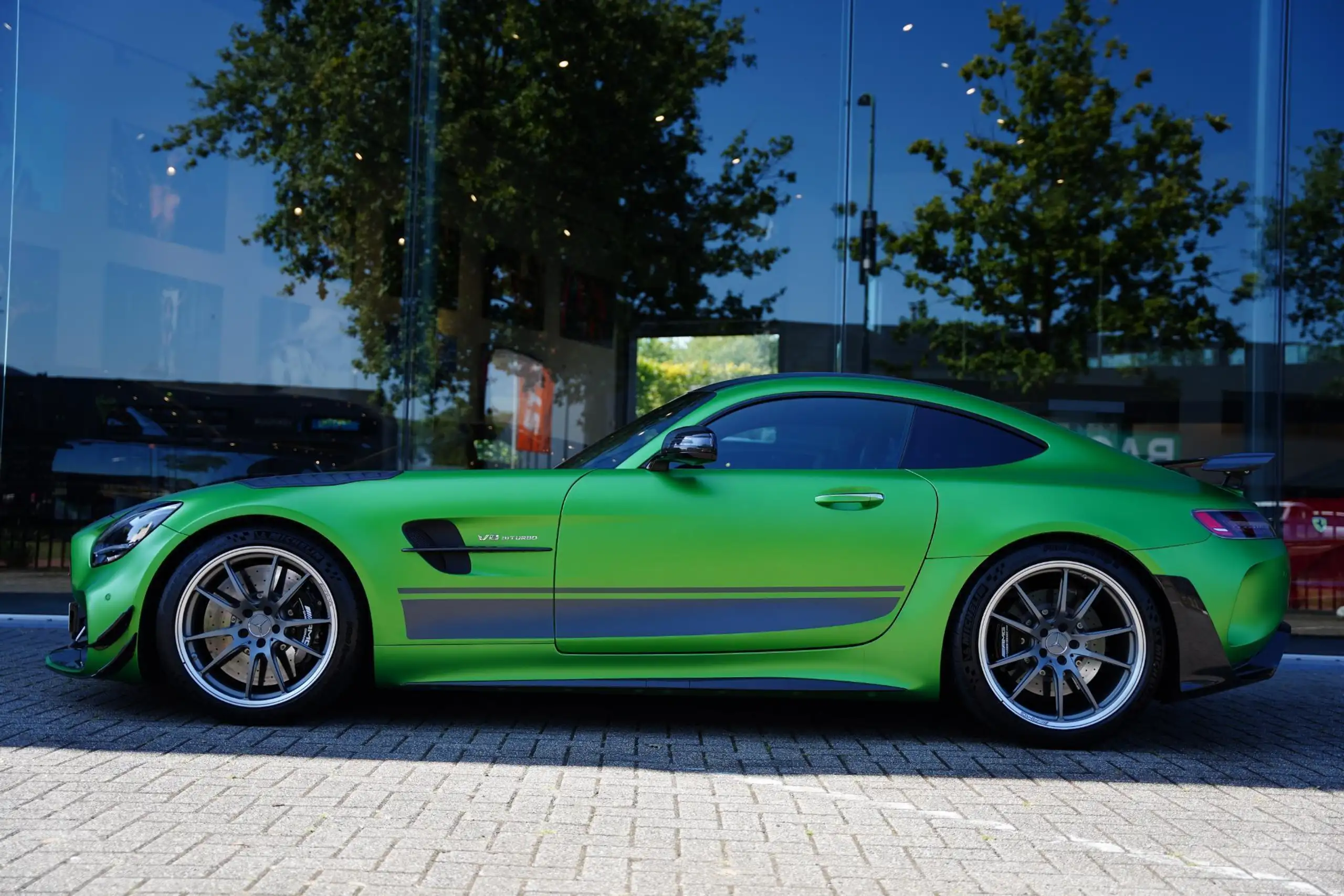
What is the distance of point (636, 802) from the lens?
11.5 ft

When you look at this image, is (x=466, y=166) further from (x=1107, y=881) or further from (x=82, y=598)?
(x=1107, y=881)

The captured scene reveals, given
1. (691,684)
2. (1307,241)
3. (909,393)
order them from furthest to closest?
(1307,241) < (909,393) < (691,684)

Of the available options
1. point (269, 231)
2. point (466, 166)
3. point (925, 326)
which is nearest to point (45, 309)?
point (269, 231)

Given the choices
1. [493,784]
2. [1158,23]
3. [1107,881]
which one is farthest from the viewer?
[1158,23]

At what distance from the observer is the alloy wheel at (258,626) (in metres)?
4.31

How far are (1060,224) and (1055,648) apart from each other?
4928 mm

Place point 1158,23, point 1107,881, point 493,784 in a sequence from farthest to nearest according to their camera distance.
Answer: point 1158,23 < point 493,784 < point 1107,881

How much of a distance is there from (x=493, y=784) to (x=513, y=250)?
18.3 ft

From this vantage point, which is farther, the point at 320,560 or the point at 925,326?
the point at 925,326

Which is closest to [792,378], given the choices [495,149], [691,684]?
[691,684]

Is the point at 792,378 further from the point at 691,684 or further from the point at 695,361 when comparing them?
the point at 695,361

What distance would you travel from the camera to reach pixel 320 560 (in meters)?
4.31

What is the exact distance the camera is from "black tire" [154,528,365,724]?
4297 millimetres

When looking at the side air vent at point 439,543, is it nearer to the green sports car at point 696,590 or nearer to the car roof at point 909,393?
the green sports car at point 696,590
